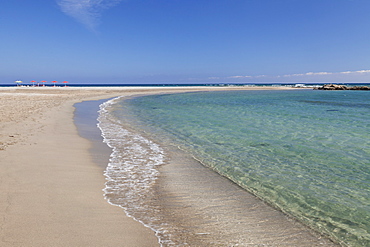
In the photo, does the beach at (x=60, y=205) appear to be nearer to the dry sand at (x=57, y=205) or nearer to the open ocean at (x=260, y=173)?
the dry sand at (x=57, y=205)

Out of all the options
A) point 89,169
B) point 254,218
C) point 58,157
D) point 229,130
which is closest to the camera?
point 254,218

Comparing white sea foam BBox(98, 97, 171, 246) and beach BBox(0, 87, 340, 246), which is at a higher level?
beach BBox(0, 87, 340, 246)

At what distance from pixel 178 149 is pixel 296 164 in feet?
12.2

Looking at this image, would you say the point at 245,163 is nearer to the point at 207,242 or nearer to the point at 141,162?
the point at 141,162

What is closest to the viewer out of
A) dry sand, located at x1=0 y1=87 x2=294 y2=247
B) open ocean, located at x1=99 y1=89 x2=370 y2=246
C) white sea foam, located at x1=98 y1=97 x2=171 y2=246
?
dry sand, located at x1=0 y1=87 x2=294 y2=247

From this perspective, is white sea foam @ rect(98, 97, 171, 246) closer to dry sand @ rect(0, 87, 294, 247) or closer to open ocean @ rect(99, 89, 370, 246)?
open ocean @ rect(99, 89, 370, 246)

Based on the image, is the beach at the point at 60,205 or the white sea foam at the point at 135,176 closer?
the beach at the point at 60,205

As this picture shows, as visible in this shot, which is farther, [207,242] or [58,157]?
[58,157]

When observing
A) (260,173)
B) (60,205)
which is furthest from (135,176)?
(260,173)

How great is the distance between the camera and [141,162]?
24.1 ft

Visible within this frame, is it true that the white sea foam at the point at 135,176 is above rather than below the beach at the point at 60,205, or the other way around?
below

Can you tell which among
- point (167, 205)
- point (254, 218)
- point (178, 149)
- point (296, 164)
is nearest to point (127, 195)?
point (167, 205)

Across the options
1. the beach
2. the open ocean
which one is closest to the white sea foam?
the open ocean

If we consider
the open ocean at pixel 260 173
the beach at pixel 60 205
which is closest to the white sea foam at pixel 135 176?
the open ocean at pixel 260 173
